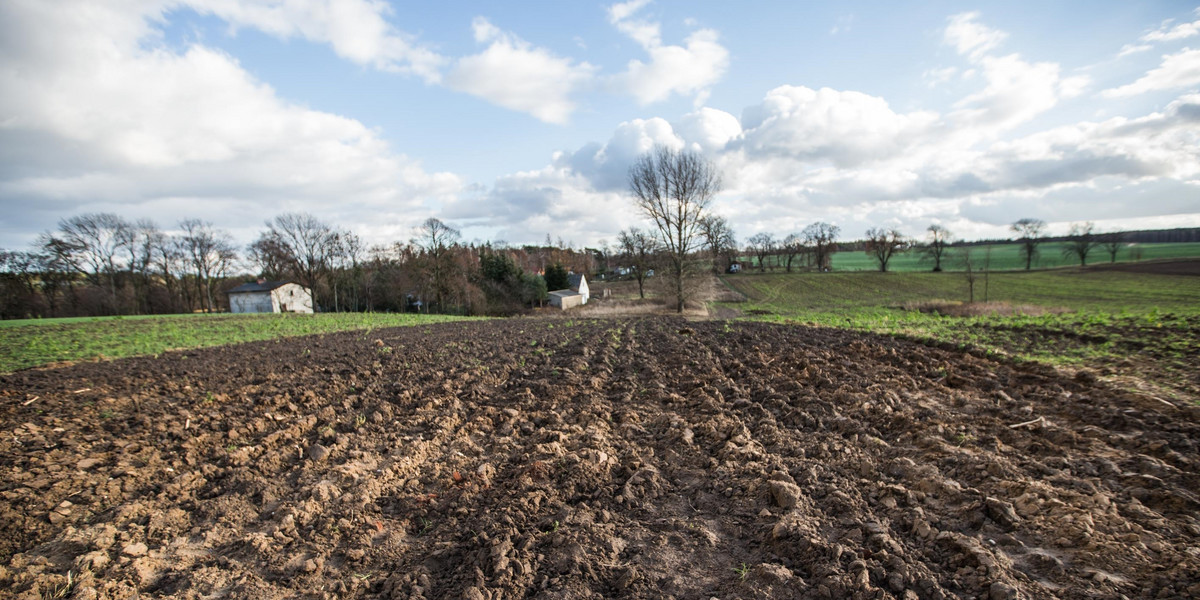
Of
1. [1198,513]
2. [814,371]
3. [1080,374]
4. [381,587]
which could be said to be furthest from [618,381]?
[1080,374]

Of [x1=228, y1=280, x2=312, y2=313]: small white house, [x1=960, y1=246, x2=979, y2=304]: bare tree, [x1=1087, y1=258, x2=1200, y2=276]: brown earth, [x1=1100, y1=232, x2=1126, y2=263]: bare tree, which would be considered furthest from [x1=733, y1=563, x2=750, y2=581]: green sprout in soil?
[x1=1100, y1=232, x2=1126, y2=263]: bare tree

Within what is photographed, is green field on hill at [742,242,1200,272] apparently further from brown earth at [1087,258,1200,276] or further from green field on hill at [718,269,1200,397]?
green field on hill at [718,269,1200,397]

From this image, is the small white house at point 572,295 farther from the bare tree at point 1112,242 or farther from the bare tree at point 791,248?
the bare tree at point 1112,242

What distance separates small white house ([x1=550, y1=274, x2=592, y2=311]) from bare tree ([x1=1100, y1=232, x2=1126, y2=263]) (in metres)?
80.3

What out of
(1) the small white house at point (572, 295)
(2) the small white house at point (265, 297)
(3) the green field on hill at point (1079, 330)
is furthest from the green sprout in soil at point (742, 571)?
(2) the small white house at point (265, 297)

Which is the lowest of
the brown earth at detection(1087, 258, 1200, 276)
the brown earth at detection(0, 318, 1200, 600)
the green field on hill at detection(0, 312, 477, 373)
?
the brown earth at detection(1087, 258, 1200, 276)

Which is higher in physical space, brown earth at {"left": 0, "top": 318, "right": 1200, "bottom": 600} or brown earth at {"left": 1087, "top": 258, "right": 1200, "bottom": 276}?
brown earth at {"left": 0, "top": 318, "right": 1200, "bottom": 600}

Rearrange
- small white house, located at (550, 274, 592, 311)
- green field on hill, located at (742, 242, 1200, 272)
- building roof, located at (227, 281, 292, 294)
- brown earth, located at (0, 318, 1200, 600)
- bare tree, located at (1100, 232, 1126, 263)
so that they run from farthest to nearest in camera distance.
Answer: bare tree, located at (1100, 232, 1126, 263) < green field on hill, located at (742, 242, 1200, 272) < building roof, located at (227, 281, 292, 294) < small white house, located at (550, 274, 592, 311) < brown earth, located at (0, 318, 1200, 600)

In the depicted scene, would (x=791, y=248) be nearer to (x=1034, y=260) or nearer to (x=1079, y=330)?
(x=1034, y=260)

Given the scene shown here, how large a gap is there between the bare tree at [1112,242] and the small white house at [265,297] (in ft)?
376

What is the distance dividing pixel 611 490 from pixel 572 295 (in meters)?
49.0

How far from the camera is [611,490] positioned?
16.0ft

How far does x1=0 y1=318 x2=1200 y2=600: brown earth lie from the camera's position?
3.46m

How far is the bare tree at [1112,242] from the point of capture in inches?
2739
